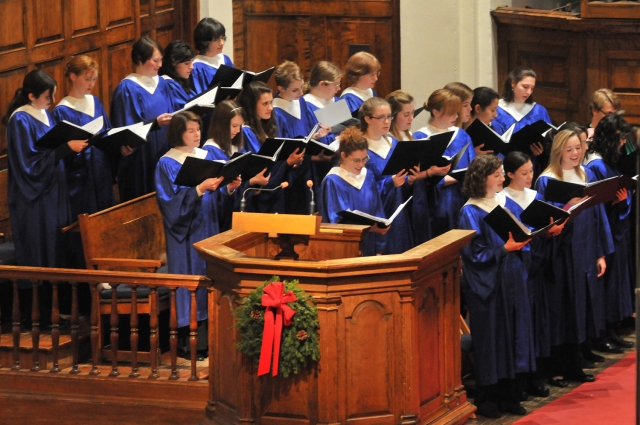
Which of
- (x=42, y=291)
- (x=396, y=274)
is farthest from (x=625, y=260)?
(x=42, y=291)

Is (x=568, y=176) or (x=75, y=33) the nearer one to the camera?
(x=568, y=176)

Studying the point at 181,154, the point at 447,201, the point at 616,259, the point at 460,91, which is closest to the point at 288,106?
the point at 460,91

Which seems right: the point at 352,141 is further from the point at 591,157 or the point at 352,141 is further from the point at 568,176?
the point at 591,157

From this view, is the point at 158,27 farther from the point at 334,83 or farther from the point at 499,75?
the point at 499,75

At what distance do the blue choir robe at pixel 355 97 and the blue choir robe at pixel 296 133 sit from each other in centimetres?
36

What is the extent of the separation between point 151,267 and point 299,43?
4005mm

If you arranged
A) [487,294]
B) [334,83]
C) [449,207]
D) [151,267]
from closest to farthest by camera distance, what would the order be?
[487,294], [151,267], [449,207], [334,83]

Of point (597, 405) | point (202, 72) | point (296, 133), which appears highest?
point (202, 72)

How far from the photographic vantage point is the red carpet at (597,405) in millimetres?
6172

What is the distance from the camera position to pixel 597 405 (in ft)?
21.0

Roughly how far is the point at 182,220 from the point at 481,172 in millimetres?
1600

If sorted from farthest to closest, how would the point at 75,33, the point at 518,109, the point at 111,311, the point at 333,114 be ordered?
the point at 518,109
the point at 75,33
the point at 333,114
the point at 111,311

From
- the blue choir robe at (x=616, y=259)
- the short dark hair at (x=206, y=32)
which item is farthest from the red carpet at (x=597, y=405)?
the short dark hair at (x=206, y=32)

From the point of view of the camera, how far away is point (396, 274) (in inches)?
204
